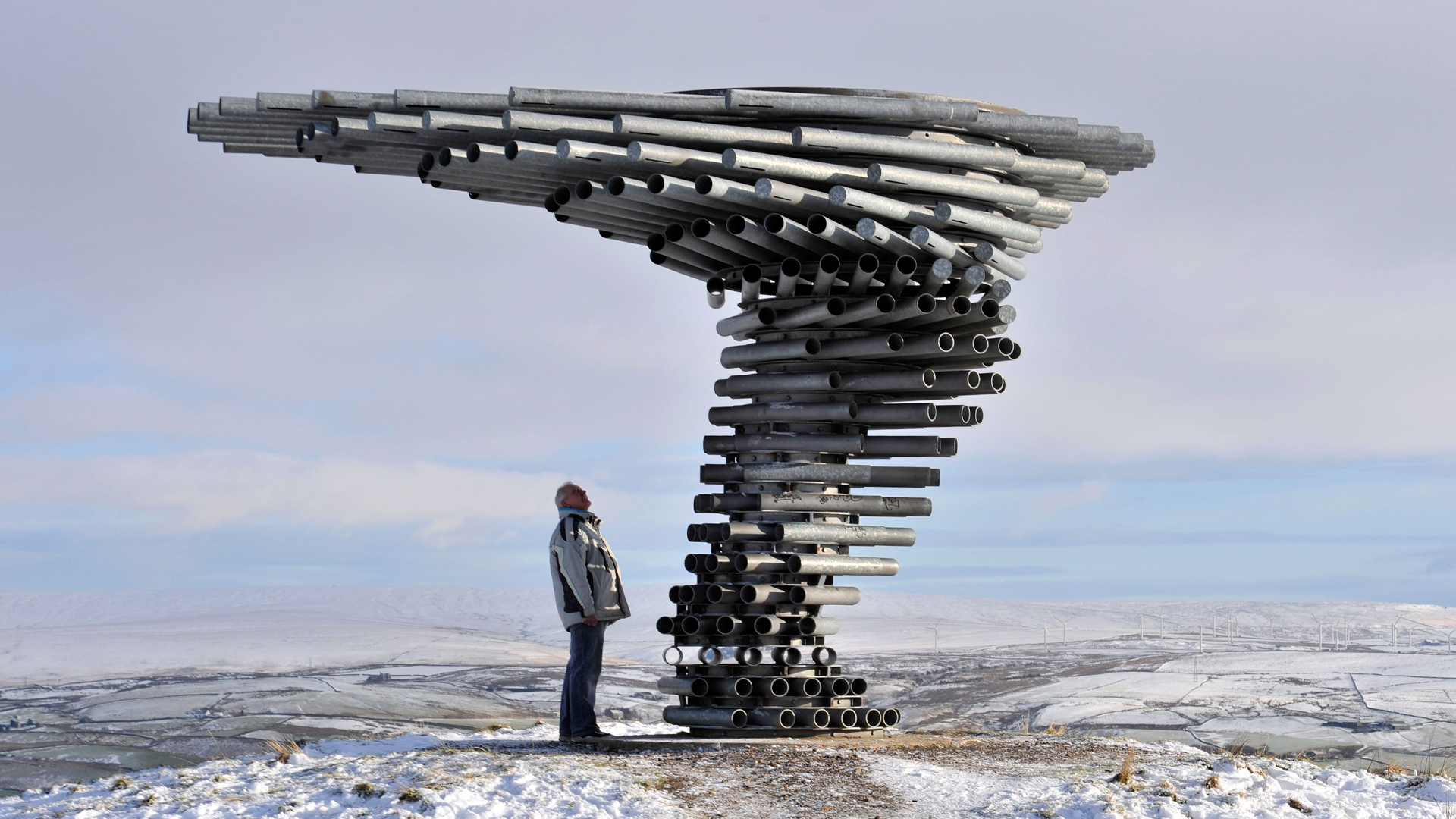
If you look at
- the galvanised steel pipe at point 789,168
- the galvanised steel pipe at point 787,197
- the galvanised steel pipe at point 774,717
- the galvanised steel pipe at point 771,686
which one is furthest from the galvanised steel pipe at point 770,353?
the galvanised steel pipe at point 774,717

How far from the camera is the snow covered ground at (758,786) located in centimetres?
826

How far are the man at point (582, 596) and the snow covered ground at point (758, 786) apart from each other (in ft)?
1.84

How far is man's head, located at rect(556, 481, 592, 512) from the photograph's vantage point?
444 inches

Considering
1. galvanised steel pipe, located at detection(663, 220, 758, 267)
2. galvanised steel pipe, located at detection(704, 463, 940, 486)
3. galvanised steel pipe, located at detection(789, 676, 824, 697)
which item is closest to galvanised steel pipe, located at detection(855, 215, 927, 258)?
galvanised steel pipe, located at detection(663, 220, 758, 267)

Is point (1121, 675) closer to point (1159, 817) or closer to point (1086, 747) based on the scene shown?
point (1086, 747)

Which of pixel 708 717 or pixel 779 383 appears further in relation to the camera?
pixel 779 383

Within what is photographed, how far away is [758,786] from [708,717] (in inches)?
88.6

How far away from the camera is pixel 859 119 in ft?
35.3

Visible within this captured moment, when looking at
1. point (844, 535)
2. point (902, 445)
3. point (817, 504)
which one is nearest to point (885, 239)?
point (902, 445)

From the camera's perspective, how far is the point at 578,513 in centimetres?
1121

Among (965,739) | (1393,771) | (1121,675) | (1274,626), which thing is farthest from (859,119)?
(1274,626)

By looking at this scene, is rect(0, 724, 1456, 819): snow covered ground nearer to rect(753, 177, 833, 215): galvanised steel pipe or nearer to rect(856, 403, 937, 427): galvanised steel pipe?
rect(856, 403, 937, 427): galvanised steel pipe

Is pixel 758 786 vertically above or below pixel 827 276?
below

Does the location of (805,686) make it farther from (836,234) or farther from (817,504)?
(836,234)
